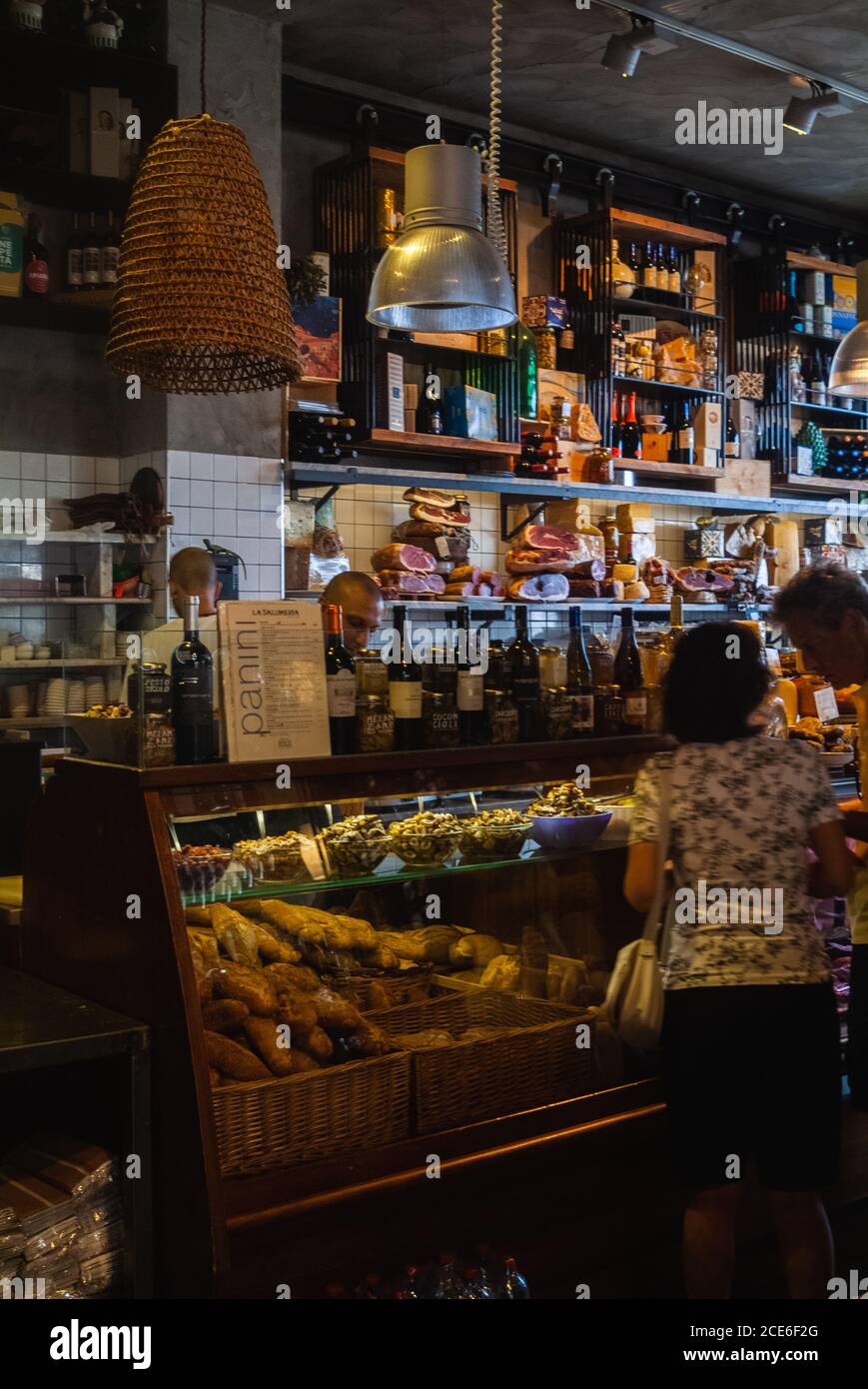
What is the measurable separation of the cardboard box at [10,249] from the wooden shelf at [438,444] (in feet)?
5.31

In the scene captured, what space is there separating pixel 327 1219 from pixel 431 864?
0.70 meters

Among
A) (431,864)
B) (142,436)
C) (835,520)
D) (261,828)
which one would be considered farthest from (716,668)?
(835,520)

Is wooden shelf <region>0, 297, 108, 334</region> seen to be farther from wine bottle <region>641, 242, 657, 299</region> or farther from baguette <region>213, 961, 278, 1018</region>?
baguette <region>213, 961, 278, 1018</region>

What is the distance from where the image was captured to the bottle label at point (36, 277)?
5.23 meters

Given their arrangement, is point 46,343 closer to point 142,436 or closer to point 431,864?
point 142,436


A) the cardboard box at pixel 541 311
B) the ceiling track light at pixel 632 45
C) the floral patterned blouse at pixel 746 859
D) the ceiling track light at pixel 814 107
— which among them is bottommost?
the floral patterned blouse at pixel 746 859

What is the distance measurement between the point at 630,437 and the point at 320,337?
7.13 feet

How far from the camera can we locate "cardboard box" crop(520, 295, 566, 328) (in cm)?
692

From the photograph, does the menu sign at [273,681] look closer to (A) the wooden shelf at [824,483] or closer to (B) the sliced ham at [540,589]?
(B) the sliced ham at [540,589]

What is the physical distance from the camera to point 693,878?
2.56 m

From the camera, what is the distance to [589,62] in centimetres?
611

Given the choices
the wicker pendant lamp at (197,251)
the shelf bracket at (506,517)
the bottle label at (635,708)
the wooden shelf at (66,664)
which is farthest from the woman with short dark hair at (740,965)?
the shelf bracket at (506,517)

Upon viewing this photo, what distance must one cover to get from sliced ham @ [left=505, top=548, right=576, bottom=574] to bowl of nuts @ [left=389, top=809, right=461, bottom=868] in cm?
403

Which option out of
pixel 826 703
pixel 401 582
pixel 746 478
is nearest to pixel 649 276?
pixel 746 478
